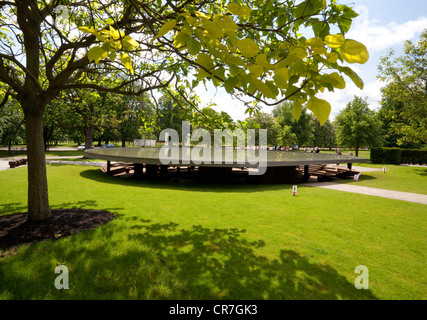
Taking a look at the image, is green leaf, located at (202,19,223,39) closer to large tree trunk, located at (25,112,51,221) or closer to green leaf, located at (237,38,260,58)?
green leaf, located at (237,38,260,58)

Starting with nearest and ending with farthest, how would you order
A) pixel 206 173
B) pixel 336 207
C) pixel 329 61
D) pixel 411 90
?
1. pixel 329 61
2. pixel 336 207
3. pixel 206 173
4. pixel 411 90

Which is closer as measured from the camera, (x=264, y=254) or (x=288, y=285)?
(x=288, y=285)

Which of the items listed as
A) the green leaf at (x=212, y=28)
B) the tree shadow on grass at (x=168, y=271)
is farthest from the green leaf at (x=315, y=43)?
the tree shadow on grass at (x=168, y=271)

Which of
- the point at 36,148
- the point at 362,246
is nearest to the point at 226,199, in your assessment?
the point at 362,246

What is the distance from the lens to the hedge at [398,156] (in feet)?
107

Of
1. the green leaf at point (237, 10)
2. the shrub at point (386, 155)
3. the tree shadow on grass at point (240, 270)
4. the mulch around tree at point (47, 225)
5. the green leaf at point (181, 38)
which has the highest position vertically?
the green leaf at point (237, 10)

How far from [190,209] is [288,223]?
3.71 m

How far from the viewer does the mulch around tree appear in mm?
5663

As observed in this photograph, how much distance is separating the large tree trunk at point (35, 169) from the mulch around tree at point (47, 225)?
0.37 meters

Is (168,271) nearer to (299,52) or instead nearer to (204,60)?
(204,60)

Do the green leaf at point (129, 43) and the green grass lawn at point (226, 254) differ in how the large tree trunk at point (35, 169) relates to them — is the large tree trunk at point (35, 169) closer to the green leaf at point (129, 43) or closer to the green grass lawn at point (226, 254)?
the green grass lawn at point (226, 254)

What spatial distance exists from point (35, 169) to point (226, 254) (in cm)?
594

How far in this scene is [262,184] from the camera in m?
16.0

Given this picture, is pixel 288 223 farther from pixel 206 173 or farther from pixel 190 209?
pixel 206 173
